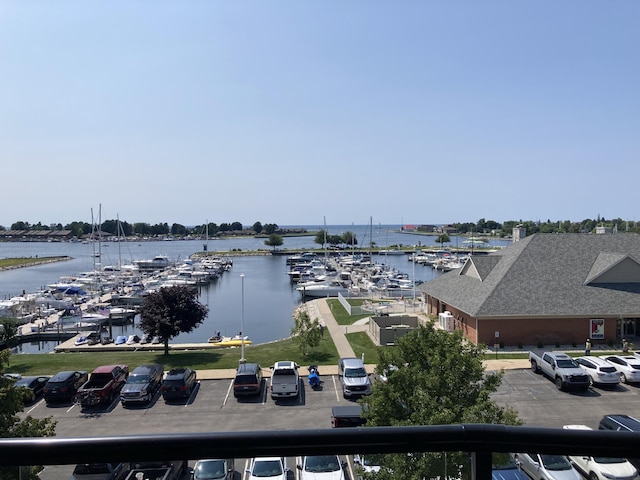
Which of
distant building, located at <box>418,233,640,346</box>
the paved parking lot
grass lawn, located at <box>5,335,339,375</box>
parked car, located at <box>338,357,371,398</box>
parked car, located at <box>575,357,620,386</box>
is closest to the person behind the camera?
the paved parking lot

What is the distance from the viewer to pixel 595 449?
2334 mm

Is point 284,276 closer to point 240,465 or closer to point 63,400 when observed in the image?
point 63,400

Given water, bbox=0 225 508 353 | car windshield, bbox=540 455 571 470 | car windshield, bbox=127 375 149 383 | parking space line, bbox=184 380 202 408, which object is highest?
car windshield, bbox=540 455 571 470

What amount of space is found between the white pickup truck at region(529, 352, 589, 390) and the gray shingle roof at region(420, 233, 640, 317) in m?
6.45

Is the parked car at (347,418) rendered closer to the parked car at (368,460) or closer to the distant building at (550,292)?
the parked car at (368,460)

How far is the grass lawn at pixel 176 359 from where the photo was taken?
31.6 m

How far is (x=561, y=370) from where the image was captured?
26.0m

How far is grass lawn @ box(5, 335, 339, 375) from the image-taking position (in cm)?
3161

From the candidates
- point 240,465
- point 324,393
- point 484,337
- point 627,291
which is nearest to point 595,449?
point 240,465

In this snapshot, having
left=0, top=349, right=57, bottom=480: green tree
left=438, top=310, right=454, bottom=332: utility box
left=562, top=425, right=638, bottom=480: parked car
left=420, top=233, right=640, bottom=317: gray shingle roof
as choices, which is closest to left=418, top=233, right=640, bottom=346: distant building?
left=420, top=233, right=640, bottom=317: gray shingle roof

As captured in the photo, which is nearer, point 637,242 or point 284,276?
point 637,242

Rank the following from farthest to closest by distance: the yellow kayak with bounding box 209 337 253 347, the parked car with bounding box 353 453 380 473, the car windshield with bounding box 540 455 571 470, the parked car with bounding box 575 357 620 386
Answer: the yellow kayak with bounding box 209 337 253 347, the parked car with bounding box 575 357 620 386, the parked car with bounding box 353 453 380 473, the car windshield with bounding box 540 455 571 470

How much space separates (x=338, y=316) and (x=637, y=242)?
2663 cm

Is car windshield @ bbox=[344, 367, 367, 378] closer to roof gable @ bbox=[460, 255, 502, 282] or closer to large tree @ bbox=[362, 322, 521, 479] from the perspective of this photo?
large tree @ bbox=[362, 322, 521, 479]
